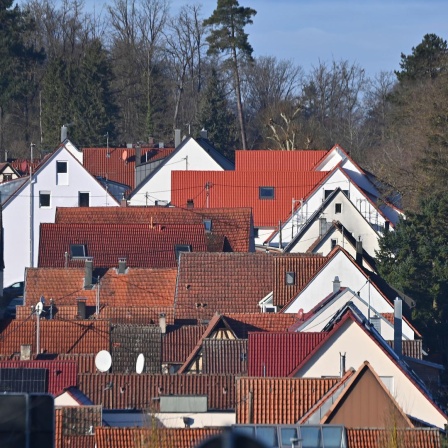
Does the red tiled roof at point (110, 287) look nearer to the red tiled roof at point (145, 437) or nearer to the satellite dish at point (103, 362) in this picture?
the satellite dish at point (103, 362)

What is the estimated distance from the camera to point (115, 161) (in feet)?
194

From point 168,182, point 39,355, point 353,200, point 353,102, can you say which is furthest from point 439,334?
point 353,102

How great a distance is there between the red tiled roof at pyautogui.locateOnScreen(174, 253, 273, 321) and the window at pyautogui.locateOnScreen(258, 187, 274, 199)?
1616 centimetres

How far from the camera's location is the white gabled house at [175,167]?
51.8m

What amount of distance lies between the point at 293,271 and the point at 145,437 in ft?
59.2

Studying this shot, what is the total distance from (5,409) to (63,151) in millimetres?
41022

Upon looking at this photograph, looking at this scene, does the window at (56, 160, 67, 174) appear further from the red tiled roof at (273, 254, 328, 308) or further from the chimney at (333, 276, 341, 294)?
the chimney at (333, 276, 341, 294)

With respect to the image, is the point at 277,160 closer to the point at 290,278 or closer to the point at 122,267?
the point at 122,267

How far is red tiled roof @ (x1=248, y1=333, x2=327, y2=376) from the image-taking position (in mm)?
23031

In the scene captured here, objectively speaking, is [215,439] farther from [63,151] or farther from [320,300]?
[63,151]

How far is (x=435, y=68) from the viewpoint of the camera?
59.4 meters

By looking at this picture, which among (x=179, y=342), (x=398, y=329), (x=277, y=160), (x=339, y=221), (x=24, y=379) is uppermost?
(x=277, y=160)

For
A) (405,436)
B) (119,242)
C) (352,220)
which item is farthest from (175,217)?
(405,436)

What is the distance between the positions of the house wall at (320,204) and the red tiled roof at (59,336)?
1862 cm
